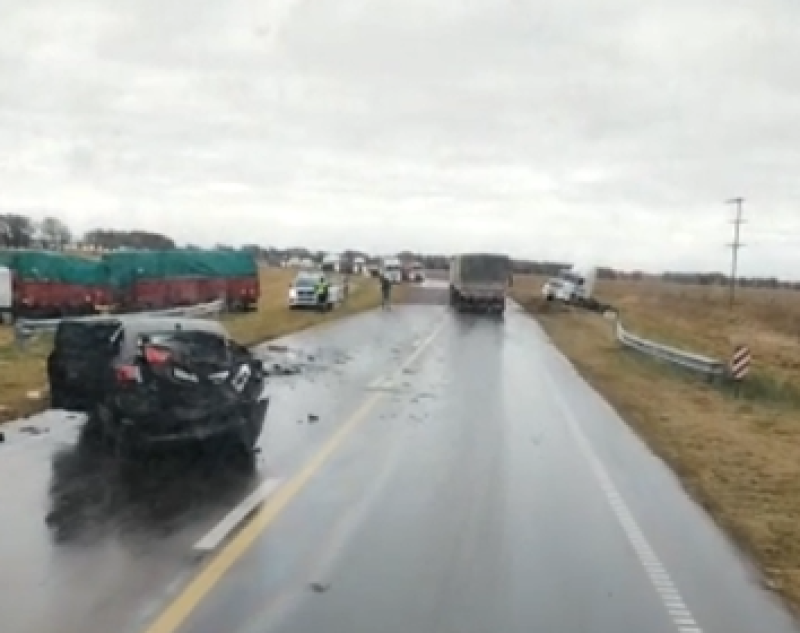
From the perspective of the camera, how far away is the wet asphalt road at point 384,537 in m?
6.82

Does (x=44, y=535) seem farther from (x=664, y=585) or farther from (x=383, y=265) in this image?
(x=383, y=265)

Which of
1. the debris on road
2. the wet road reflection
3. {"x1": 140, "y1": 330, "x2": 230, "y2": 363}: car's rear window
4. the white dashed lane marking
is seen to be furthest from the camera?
the debris on road

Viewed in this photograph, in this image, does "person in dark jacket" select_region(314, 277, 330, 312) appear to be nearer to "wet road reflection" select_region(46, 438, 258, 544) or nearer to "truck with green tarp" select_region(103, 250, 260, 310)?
"truck with green tarp" select_region(103, 250, 260, 310)

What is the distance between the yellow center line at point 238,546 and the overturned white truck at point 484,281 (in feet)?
151

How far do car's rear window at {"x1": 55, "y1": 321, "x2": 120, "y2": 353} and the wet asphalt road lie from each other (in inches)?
43.7

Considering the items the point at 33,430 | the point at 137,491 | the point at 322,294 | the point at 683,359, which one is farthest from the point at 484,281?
the point at 137,491

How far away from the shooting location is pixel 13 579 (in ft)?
24.0

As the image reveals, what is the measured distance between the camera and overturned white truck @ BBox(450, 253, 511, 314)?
60.8 m

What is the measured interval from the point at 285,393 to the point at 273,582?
40.8ft

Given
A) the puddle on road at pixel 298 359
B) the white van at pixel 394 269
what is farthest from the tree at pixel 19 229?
the puddle on road at pixel 298 359

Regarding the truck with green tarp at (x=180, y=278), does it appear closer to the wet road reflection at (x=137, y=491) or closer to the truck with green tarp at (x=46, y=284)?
the truck with green tarp at (x=46, y=284)

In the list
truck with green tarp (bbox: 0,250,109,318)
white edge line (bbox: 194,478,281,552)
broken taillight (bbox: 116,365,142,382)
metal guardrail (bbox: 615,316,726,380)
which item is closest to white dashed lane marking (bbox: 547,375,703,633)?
white edge line (bbox: 194,478,281,552)

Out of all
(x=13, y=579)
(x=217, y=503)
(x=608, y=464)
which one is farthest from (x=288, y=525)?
(x=608, y=464)

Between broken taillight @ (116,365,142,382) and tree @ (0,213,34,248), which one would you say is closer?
broken taillight @ (116,365,142,382)
